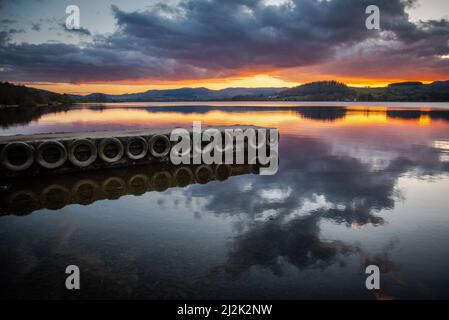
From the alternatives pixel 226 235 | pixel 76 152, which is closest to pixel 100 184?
pixel 76 152

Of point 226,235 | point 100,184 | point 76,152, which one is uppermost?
point 76,152

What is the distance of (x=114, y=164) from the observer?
65.6 ft

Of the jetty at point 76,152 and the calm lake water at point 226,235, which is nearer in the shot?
the calm lake water at point 226,235

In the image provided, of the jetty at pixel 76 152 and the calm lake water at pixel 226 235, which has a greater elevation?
the jetty at pixel 76 152

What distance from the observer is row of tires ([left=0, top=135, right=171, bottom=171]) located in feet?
55.2

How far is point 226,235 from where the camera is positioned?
9.99 m

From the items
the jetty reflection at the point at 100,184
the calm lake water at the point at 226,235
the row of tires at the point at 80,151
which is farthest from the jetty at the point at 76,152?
the calm lake water at the point at 226,235

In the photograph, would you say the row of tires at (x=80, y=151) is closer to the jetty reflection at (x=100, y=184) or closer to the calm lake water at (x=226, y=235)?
the jetty reflection at (x=100, y=184)

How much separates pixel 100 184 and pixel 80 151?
3.99 m

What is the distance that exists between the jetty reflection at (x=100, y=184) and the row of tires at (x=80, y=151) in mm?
861

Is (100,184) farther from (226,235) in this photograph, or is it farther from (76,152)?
(226,235)

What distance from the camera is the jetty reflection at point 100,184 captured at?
13.3m
